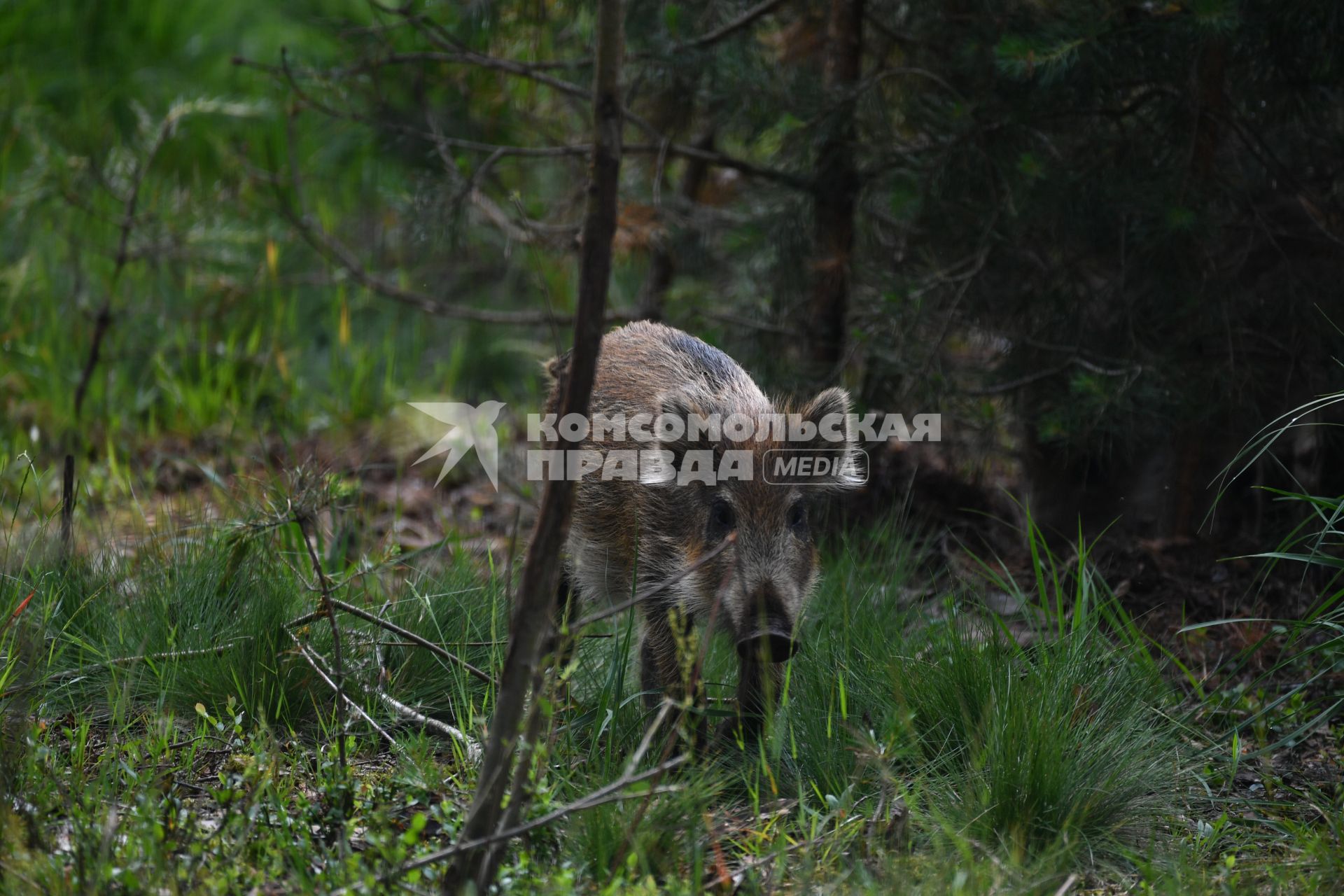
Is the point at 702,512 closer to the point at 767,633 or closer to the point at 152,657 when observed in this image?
the point at 767,633

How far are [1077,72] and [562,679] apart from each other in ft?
9.99

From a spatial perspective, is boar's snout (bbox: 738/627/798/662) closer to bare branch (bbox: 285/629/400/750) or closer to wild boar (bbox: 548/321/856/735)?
wild boar (bbox: 548/321/856/735)

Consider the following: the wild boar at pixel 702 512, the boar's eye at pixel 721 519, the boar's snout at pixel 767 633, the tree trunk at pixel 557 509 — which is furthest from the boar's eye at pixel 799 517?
the tree trunk at pixel 557 509

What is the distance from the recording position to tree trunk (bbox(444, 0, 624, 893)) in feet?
7.63

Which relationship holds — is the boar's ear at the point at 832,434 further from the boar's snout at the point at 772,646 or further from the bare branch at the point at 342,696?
the bare branch at the point at 342,696

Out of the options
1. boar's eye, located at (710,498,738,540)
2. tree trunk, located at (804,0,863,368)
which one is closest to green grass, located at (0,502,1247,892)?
boar's eye, located at (710,498,738,540)

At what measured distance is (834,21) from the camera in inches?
203

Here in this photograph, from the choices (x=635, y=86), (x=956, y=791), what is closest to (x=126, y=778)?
(x=956, y=791)

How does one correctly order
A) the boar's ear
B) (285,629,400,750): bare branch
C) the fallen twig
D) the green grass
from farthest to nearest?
the boar's ear
the fallen twig
(285,629,400,750): bare branch
the green grass

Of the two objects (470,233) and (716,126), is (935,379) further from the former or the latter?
(470,233)

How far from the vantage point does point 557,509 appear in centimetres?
239

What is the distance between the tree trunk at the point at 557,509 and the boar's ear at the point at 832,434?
183 centimetres

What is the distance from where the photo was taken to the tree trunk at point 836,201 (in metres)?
5.13

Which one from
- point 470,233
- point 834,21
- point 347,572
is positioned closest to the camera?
point 347,572
